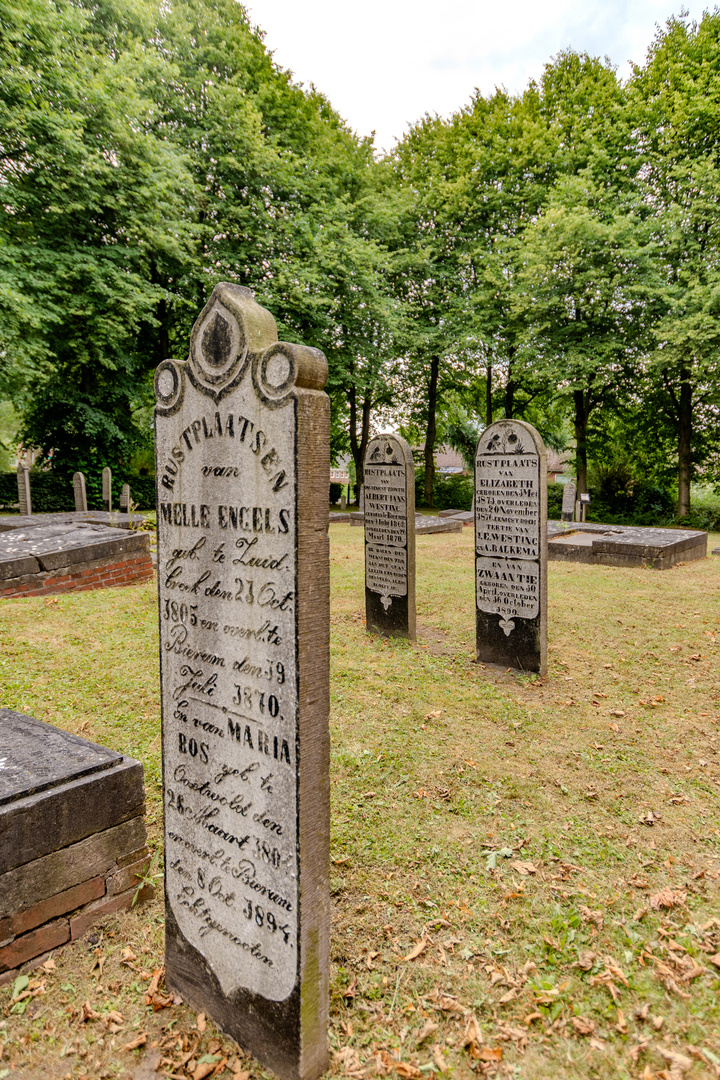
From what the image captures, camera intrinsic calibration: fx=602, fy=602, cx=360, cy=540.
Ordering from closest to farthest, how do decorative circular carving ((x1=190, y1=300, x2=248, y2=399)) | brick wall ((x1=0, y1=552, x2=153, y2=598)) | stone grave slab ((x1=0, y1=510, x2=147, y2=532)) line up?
decorative circular carving ((x1=190, y1=300, x2=248, y2=399)) → brick wall ((x1=0, y1=552, x2=153, y2=598)) → stone grave slab ((x1=0, y1=510, x2=147, y2=532))

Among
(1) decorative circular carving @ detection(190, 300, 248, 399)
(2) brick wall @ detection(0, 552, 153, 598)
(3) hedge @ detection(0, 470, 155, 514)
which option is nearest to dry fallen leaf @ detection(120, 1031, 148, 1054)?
(1) decorative circular carving @ detection(190, 300, 248, 399)

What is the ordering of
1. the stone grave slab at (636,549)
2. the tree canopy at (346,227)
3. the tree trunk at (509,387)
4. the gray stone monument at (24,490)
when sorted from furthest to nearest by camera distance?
the tree trunk at (509,387) < the gray stone monument at (24,490) < the tree canopy at (346,227) < the stone grave slab at (636,549)

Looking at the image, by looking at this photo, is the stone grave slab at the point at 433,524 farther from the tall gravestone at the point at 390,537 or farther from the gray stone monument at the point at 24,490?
the tall gravestone at the point at 390,537

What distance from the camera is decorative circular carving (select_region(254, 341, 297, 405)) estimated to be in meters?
1.89

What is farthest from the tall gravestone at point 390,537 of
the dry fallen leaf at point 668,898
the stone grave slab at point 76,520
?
the stone grave slab at point 76,520

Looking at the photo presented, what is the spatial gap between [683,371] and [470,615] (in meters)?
17.2

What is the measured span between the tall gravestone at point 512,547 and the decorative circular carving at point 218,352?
423 centimetres

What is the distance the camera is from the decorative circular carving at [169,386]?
229 centimetres

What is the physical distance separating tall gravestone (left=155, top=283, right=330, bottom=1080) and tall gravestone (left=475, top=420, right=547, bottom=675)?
13.9 ft

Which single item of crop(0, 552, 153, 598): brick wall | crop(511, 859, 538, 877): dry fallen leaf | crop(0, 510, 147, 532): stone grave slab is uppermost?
crop(0, 510, 147, 532): stone grave slab

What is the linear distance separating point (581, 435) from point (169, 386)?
74.0ft

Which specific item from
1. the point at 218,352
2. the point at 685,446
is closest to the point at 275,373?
the point at 218,352

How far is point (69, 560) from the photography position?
840 centimetres

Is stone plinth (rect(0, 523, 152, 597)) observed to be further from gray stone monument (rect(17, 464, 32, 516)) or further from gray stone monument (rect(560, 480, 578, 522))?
gray stone monument (rect(560, 480, 578, 522))
